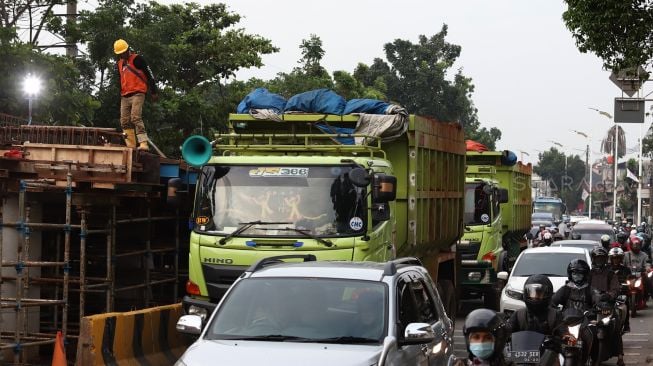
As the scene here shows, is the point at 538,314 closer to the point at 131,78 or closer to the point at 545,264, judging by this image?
the point at 131,78

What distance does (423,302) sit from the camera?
9.47 m

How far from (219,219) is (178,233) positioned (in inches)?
197

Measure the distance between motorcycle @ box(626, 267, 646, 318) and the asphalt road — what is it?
0.19m

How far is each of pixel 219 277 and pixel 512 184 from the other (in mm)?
19846

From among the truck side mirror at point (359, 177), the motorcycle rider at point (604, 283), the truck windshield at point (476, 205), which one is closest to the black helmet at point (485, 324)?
the truck side mirror at point (359, 177)

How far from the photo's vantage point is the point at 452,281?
18953 millimetres

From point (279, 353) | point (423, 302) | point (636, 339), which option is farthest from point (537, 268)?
point (279, 353)

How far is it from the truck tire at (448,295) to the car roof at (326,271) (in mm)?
8548

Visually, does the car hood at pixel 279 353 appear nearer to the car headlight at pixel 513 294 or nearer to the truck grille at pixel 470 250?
the car headlight at pixel 513 294

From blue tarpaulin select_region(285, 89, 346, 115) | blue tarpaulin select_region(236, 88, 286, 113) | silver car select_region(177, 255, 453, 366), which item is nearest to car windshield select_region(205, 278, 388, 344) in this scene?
silver car select_region(177, 255, 453, 366)

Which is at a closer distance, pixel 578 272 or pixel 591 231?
pixel 578 272

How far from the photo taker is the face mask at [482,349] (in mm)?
8094

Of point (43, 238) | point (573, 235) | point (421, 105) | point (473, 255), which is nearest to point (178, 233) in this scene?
point (43, 238)

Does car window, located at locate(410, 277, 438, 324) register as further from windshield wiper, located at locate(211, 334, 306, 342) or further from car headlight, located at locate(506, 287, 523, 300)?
car headlight, located at locate(506, 287, 523, 300)
